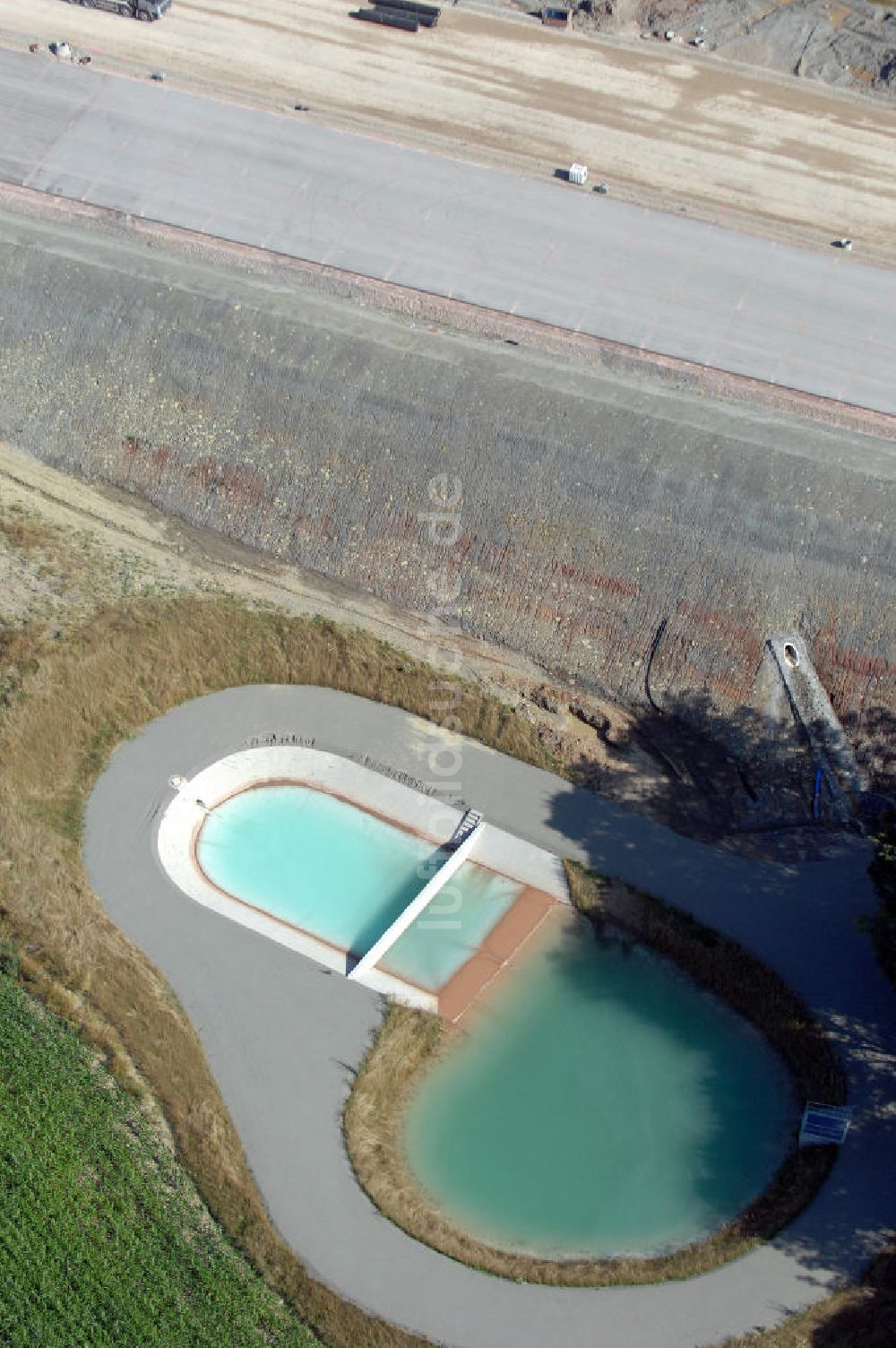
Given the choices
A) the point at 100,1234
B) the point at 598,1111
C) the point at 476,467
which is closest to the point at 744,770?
the point at 598,1111

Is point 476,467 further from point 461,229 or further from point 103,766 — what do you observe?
point 103,766

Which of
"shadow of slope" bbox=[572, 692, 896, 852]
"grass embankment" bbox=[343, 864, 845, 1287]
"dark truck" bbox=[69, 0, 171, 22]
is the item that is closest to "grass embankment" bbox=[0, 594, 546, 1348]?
"grass embankment" bbox=[343, 864, 845, 1287]

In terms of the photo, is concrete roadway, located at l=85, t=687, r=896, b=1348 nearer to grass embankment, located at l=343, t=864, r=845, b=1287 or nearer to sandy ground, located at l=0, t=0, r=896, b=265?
grass embankment, located at l=343, t=864, r=845, b=1287

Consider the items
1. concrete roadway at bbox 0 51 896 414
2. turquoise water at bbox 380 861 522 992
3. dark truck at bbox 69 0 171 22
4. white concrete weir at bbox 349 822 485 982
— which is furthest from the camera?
dark truck at bbox 69 0 171 22

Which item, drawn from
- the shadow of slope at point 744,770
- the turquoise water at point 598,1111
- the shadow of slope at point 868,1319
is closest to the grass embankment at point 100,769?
the shadow of slope at point 744,770

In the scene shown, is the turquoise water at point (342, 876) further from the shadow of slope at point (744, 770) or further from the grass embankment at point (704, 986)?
the shadow of slope at point (744, 770)
